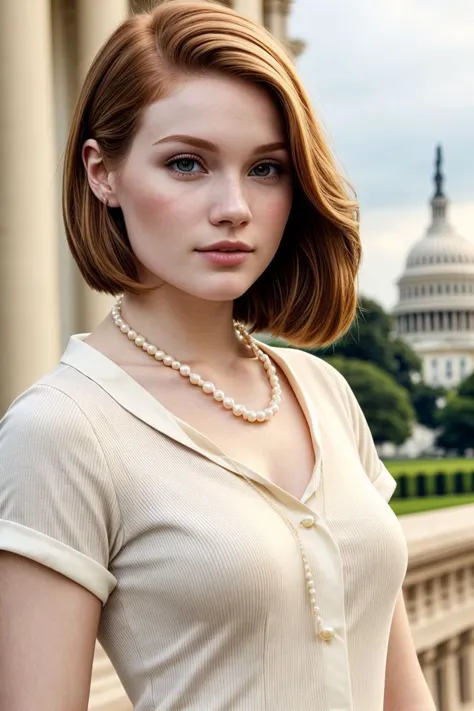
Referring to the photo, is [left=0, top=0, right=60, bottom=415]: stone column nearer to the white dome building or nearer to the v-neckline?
the v-neckline

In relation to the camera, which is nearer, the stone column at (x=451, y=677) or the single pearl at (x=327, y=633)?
the single pearl at (x=327, y=633)

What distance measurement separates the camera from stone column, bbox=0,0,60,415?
19.2m

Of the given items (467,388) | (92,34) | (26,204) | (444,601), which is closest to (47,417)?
(444,601)

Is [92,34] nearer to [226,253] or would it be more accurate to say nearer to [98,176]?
[98,176]

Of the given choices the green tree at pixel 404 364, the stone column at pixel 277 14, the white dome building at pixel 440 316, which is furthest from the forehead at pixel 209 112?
the white dome building at pixel 440 316

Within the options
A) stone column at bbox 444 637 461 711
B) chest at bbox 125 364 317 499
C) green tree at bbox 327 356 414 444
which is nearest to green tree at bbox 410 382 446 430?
green tree at bbox 327 356 414 444

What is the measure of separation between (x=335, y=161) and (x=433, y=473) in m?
49.8

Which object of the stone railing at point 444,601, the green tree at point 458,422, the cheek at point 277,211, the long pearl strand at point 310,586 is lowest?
the green tree at point 458,422

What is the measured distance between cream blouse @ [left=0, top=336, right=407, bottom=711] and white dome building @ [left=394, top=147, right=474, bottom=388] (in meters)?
100

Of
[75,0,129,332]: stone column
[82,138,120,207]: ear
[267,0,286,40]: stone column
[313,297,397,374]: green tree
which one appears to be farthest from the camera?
[313,297,397,374]: green tree

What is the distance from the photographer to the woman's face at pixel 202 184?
1862mm

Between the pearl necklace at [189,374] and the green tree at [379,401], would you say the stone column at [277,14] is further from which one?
the green tree at [379,401]

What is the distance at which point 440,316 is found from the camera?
10475cm

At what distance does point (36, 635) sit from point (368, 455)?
82cm
